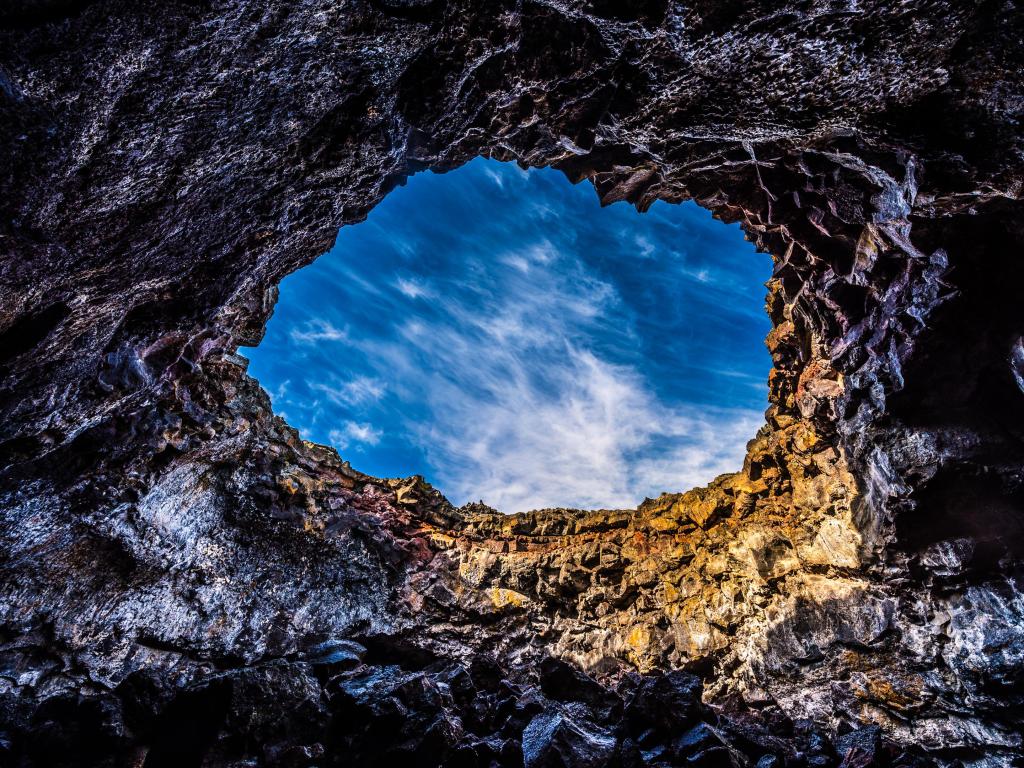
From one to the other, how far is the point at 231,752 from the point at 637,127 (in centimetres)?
1071

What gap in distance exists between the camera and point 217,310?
367 inches

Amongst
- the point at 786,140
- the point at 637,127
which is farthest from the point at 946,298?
the point at 637,127

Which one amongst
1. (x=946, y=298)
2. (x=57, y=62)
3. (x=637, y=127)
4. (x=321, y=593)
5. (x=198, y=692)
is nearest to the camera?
(x=57, y=62)

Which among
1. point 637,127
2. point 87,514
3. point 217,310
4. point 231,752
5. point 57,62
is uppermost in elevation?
point 637,127

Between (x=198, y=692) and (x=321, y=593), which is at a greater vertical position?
(x=321, y=593)

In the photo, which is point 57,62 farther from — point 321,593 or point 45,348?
point 321,593

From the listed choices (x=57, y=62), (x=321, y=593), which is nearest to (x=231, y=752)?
(x=57, y=62)

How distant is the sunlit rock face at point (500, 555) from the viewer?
18.0 feet

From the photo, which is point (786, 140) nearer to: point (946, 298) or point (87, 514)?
point (946, 298)

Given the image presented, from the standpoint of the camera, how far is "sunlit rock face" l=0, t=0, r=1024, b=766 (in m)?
5.48

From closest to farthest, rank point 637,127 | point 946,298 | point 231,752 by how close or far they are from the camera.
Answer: point 231,752
point 637,127
point 946,298

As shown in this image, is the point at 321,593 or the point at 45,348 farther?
the point at 321,593

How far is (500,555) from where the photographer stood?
52.3 feet

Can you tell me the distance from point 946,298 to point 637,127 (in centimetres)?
686
